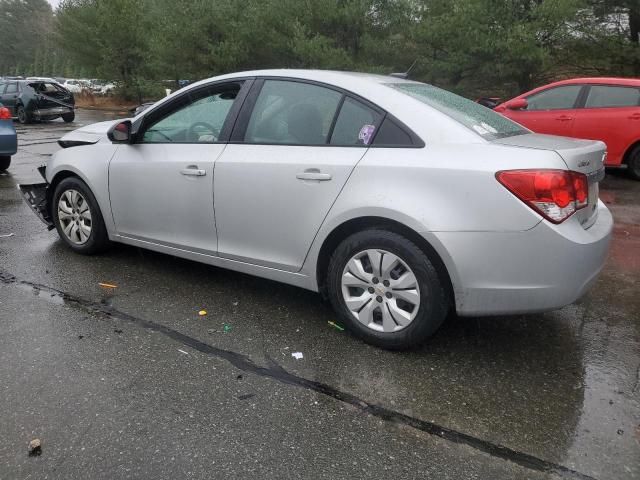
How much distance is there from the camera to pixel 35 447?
7.86 ft

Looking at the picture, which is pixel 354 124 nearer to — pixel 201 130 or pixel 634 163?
pixel 201 130

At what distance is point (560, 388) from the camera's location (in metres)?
2.92

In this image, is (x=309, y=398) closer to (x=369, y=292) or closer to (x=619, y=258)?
(x=369, y=292)

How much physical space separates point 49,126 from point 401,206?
1988 centimetres

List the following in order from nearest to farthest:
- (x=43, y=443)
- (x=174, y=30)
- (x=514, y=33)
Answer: (x=43, y=443), (x=514, y=33), (x=174, y=30)

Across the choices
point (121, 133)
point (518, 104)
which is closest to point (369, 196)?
point (121, 133)

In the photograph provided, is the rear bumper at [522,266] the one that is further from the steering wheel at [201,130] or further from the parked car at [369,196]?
the steering wheel at [201,130]

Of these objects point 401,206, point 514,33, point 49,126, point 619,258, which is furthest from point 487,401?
point 49,126

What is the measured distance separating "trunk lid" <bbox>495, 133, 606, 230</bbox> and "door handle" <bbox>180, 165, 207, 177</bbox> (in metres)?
1.91

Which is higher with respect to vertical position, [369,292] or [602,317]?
[369,292]

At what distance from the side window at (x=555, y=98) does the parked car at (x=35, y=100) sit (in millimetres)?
17872

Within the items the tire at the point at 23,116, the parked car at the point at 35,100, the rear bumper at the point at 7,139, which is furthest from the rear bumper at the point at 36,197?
the tire at the point at 23,116

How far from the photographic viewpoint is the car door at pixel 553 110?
8.91 m

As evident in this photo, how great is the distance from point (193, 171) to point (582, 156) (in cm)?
242
